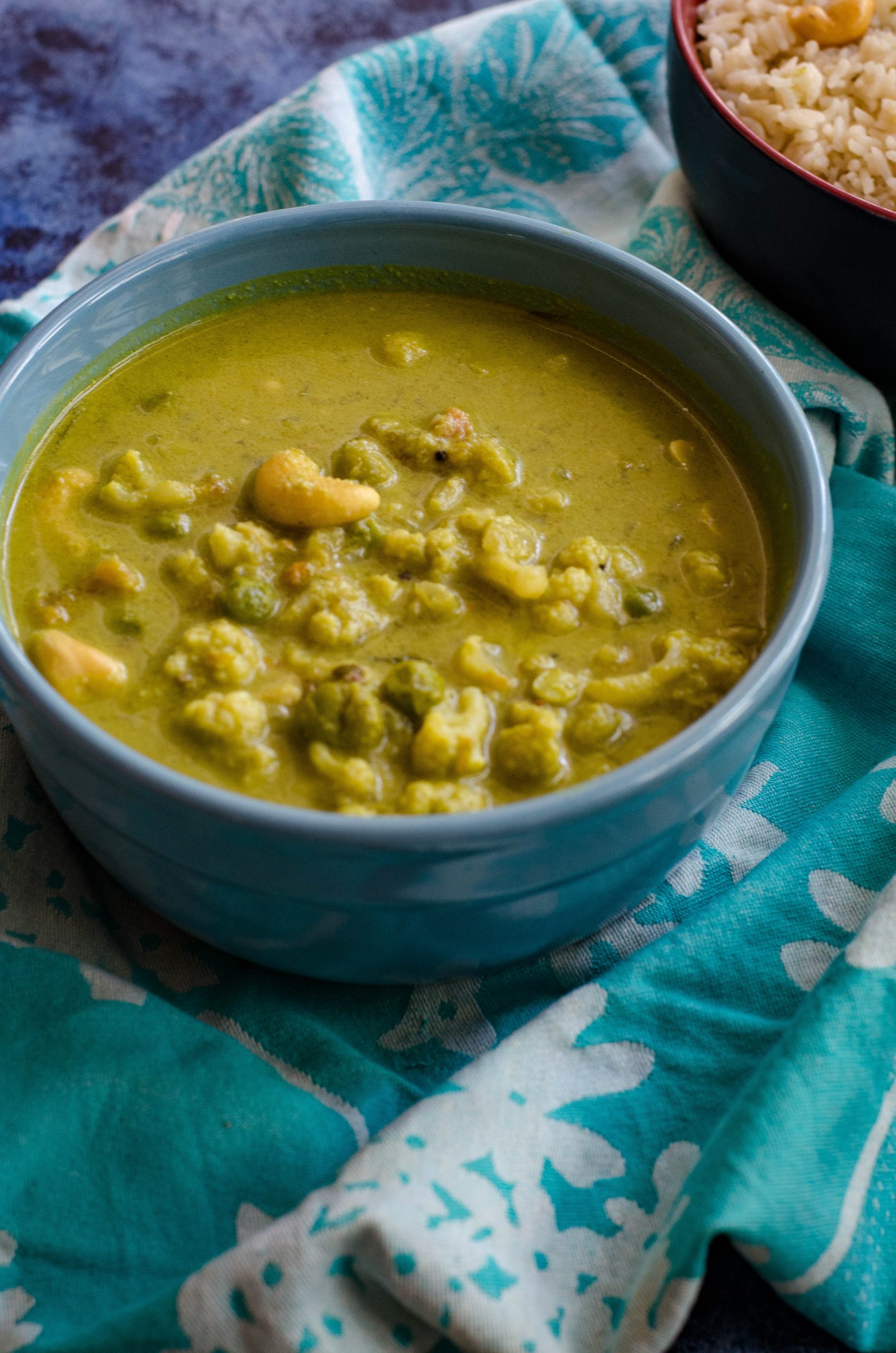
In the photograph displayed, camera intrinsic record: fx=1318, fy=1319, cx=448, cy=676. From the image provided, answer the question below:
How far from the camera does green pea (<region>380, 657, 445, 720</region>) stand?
1.92m

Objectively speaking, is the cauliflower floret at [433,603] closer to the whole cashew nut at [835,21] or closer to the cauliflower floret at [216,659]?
the cauliflower floret at [216,659]

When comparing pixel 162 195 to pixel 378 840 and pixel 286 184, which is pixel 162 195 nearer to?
pixel 286 184

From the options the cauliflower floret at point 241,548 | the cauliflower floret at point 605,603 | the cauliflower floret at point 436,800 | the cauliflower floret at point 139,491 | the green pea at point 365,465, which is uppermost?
the cauliflower floret at point 139,491

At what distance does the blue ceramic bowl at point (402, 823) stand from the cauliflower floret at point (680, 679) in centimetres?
10

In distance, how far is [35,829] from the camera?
2225 mm

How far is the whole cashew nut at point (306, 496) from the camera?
2.12 metres

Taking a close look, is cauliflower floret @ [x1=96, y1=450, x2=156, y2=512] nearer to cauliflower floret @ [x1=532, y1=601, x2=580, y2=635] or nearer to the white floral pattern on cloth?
cauliflower floret @ [x1=532, y1=601, x2=580, y2=635]

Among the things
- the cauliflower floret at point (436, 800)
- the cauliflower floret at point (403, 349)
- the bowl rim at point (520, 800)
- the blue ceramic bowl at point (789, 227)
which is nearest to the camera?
the bowl rim at point (520, 800)

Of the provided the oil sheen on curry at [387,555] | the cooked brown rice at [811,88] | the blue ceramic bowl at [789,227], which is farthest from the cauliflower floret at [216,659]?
the cooked brown rice at [811,88]

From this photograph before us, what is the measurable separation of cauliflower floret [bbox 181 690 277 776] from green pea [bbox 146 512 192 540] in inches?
14.8

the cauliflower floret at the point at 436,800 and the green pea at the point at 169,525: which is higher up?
the green pea at the point at 169,525

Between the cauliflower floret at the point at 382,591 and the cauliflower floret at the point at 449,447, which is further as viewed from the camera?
A: the cauliflower floret at the point at 449,447

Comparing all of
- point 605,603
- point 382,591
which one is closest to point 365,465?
point 382,591

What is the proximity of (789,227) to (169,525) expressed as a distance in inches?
57.1
